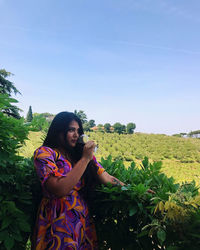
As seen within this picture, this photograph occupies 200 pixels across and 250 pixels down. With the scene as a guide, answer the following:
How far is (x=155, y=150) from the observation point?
1057 inches

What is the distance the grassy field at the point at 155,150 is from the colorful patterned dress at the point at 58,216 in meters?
17.9

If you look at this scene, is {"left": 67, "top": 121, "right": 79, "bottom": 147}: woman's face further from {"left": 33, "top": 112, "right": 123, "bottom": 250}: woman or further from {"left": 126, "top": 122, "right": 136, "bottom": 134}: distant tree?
{"left": 126, "top": 122, "right": 136, "bottom": 134}: distant tree

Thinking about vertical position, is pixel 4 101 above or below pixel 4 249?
above

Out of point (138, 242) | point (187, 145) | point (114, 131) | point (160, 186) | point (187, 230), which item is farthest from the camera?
point (114, 131)

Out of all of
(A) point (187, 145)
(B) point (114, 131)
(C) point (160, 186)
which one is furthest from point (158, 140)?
(C) point (160, 186)

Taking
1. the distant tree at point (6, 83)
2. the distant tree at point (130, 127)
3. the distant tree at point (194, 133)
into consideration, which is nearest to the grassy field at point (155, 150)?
the distant tree at point (130, 127)

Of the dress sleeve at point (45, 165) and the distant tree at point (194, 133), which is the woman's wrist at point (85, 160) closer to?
the dress sleeve at point (45, 165)

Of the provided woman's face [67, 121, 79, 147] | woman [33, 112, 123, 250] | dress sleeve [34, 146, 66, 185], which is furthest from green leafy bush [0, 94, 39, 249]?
woman's face [67, 121, 79, 147]

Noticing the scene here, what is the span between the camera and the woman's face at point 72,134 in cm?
181

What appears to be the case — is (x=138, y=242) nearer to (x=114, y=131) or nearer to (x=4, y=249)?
(x=4, y=249)

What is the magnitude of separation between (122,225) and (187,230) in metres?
0.66

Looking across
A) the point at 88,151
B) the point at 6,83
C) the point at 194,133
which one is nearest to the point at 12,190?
the point at 88,151

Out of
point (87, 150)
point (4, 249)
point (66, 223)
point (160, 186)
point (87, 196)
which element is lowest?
point (4, 249)

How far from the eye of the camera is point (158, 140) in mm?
32625
